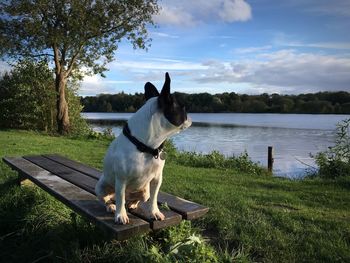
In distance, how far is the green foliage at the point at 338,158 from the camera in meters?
10.5

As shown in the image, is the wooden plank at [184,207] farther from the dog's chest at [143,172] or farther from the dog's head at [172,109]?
the dog's head at [172,109]

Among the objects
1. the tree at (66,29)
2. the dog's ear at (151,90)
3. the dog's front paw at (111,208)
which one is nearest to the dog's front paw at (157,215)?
the dog's front paw at (111,208)

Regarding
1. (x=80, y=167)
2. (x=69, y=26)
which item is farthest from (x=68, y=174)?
(x=69, y=26)

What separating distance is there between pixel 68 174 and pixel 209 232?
198cm

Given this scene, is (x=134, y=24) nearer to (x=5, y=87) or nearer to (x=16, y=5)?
(x=16, y=5)

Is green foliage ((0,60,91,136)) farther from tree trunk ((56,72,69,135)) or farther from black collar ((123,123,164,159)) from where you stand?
black collar ((123,123,164,159))

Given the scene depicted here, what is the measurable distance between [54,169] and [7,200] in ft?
2.60

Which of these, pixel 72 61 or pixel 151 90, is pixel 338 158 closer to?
pixel 151 90

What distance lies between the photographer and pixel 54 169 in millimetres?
5520

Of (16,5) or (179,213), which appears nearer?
(179,213)

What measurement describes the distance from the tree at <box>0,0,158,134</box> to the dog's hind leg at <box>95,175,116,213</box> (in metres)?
17.2

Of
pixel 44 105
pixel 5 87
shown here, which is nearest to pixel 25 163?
pixel 44 105

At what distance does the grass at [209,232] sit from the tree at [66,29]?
561 inches

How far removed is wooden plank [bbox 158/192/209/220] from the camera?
139 inches
